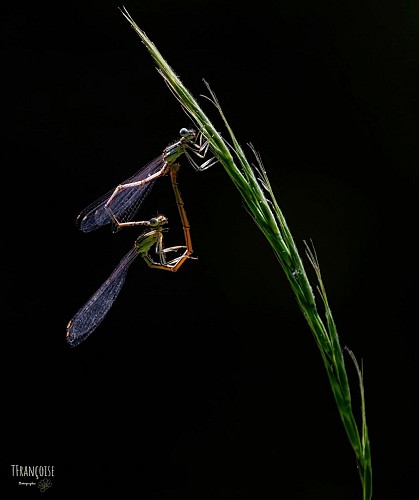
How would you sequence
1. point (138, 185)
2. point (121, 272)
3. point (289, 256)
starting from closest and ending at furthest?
point (289, 256) → point (138, 185) → point (121, 272)

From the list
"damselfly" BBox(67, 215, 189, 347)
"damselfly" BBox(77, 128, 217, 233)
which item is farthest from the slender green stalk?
"damselfly" BBox(67, 215, 189, 347)

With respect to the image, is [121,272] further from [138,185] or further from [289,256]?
[289,256]

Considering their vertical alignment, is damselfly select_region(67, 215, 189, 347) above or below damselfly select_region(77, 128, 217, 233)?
below

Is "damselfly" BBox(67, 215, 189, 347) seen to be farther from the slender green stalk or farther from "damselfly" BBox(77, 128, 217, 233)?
the slender green stalk

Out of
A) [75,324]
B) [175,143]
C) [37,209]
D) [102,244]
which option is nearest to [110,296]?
[75,324]

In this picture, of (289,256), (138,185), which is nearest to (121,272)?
(138,185)

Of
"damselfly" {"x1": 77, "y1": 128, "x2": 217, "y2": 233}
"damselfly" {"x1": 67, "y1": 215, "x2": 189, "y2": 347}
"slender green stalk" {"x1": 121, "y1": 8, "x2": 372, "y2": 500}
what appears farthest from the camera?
"damselfly" {"x1": 67, "y1": 215, "x2": 189, "y2": 347}
